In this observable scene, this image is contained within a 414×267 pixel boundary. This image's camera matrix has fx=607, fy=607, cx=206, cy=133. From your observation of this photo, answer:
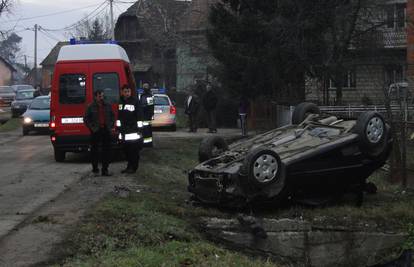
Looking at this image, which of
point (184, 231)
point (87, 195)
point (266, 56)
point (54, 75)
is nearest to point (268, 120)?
point (266, 56)

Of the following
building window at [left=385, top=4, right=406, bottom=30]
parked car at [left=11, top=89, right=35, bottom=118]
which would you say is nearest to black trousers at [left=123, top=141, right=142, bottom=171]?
building window at [left=385, top=4, right=406, bottom=30]

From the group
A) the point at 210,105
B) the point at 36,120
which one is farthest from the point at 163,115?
the point at 36,120

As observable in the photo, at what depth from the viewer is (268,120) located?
25.8 m

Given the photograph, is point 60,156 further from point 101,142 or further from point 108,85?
point 101,142

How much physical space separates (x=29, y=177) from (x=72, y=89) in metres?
2.84

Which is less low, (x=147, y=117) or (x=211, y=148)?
(x=147, y=117)

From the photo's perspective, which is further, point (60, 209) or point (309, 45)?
point (309, 45)

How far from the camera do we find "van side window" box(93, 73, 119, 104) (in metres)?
13.7

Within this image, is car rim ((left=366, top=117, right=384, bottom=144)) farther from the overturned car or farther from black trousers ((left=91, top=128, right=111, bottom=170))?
black trousers ((left=91, top=128, right=111, bottom=170))

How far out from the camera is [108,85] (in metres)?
13.7

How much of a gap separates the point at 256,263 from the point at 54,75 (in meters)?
9.03

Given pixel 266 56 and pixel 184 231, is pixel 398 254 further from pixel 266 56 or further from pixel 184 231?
pixel 266 56

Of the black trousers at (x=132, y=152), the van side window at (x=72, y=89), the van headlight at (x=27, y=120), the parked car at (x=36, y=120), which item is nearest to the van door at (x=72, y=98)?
the van side window at (x=72, y=89)

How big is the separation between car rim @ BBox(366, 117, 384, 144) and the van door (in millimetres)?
7395
